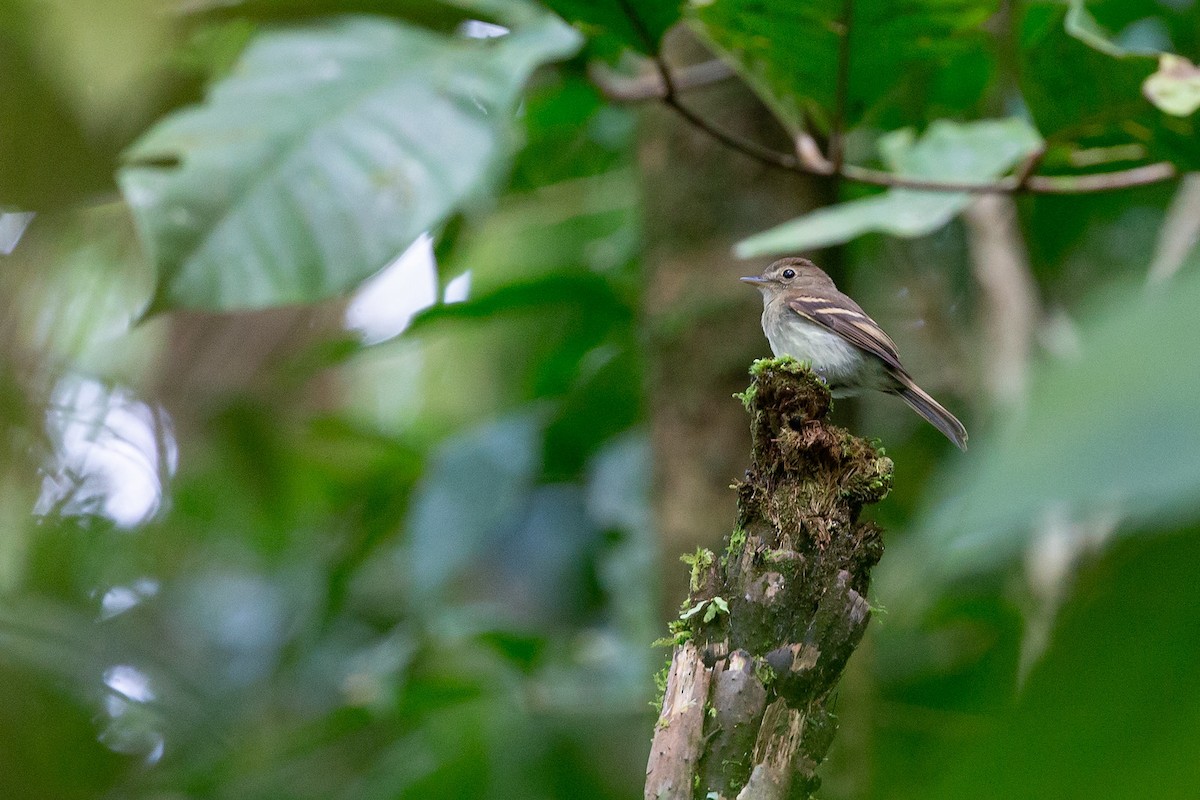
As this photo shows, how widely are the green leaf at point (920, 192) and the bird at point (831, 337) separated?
435 millimetres

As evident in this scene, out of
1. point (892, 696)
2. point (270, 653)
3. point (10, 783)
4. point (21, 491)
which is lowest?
point (270, 653)

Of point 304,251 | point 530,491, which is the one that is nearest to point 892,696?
point 530,491

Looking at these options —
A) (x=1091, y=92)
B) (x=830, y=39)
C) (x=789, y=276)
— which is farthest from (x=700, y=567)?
(x=789, y=276)

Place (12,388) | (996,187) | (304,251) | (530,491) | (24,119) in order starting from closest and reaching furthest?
(24,119)
(304,251)
(996,187)
(12,388)
(530,491)

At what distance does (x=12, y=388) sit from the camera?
460 centimetres

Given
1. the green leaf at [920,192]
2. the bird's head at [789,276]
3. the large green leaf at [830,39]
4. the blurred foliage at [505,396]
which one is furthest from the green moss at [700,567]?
the bird's head at [789,276]

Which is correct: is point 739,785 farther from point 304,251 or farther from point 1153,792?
point 304,251

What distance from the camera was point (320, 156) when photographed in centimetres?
358

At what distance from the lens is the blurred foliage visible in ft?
1.69

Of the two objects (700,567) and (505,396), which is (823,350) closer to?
(700,567)

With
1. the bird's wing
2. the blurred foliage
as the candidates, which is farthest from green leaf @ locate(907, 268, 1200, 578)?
the bird's wing

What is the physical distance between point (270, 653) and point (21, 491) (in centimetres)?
164

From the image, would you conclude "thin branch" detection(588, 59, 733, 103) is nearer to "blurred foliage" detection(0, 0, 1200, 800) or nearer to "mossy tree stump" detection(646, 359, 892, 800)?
"blurred foliage" detection(0, 0, 1200, 800)

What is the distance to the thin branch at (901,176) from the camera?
3.63 meters
